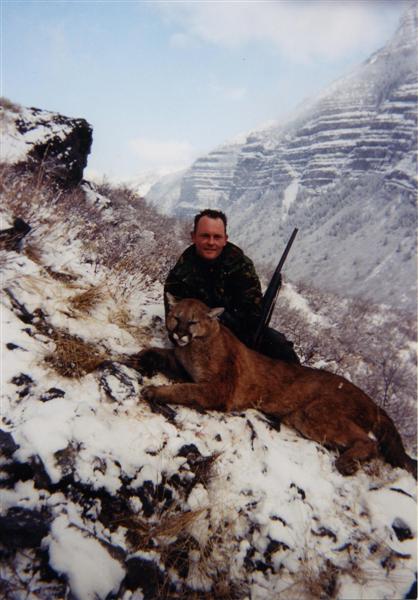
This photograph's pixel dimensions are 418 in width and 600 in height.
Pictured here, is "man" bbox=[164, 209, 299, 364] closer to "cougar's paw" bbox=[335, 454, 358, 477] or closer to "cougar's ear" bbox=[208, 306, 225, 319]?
"cougar's ear" bbox=[208, 306, 225, 319]

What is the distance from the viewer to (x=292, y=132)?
577 feet

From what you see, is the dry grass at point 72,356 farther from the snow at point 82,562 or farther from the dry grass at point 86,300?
the snow at point 82,562

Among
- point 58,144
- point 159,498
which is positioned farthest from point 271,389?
point 58,144

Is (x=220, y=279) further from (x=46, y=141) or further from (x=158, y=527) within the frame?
(x=46, y=141)

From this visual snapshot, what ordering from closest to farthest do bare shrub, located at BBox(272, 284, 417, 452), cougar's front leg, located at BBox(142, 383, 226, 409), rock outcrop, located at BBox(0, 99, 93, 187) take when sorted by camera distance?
cougar's front leg, located at BBox(142, 383, 226, 409) → rock outcrop, located at BBox(0, 99, 93, 187) → bare shrub, located at BBox(272, 284, 417, 452)

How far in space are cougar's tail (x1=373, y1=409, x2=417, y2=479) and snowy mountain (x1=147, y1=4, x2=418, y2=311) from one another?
39.3 meters

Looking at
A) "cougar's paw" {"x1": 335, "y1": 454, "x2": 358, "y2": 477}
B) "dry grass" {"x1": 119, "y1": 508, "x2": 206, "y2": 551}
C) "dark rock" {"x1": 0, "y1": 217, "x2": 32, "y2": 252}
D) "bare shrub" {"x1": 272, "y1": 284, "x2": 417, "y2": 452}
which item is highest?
"dark rock" {"x1": 0, "y1": 217, "x2": 32, "y2": 252}

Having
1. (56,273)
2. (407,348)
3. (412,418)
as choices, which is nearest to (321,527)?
(56,273)

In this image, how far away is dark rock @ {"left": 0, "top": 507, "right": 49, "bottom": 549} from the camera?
212 cm

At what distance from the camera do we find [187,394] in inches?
138

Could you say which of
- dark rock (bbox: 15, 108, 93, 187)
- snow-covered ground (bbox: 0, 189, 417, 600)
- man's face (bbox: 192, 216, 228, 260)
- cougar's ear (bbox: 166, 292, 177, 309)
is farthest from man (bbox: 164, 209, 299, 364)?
dark rock (bbox: 15, 108, 93, 187)

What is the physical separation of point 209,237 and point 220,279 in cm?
53

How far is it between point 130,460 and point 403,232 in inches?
3266

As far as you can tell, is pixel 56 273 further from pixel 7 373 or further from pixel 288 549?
pixel 288 549
